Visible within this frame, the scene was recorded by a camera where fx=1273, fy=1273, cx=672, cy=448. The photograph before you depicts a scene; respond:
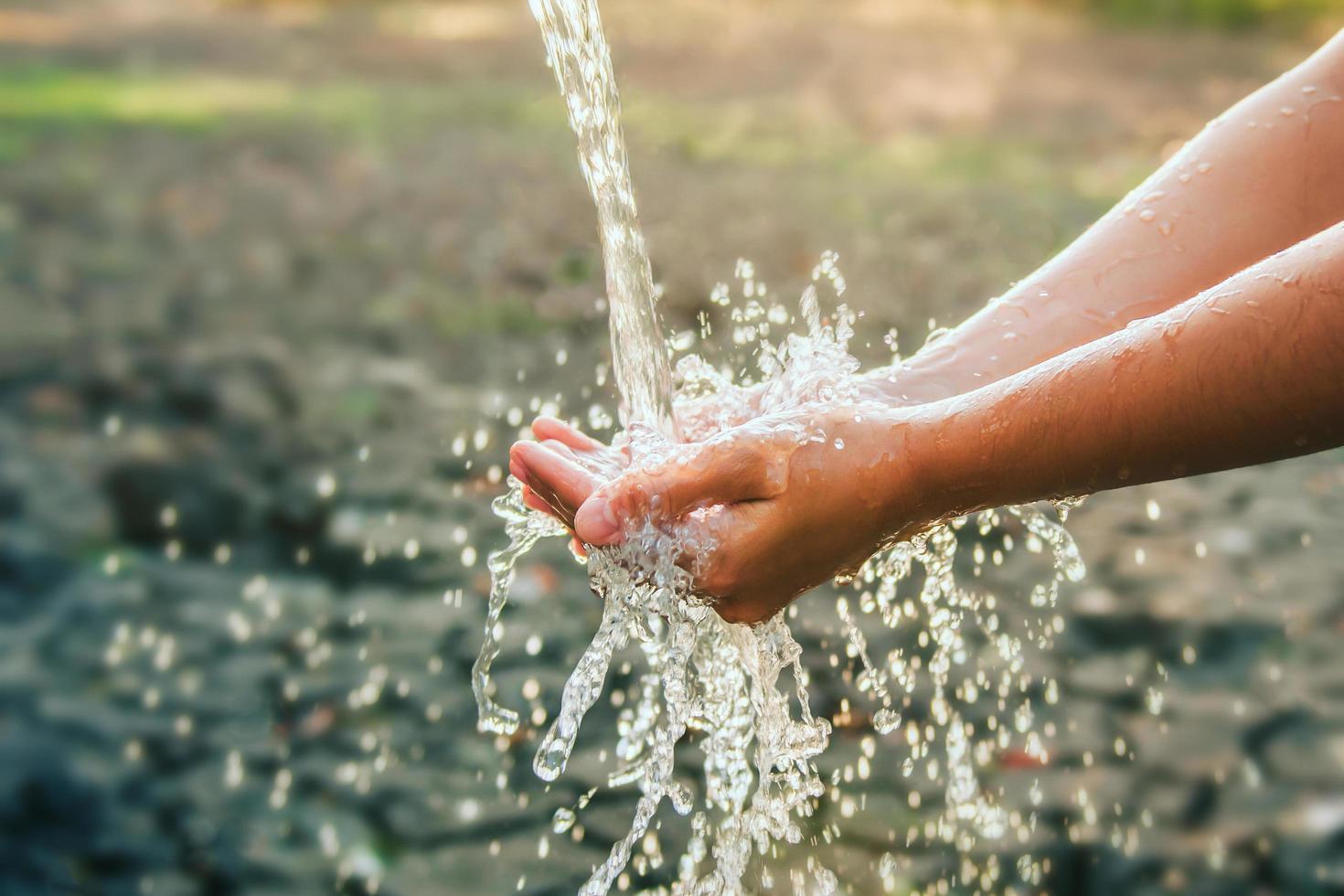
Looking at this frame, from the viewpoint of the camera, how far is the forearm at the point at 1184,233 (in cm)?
196

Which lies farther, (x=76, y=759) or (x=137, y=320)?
(x=137, y=320)

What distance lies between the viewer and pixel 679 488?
1.67 metres

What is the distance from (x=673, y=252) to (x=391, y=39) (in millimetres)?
7967

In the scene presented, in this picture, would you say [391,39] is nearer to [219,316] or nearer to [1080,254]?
[219,316]

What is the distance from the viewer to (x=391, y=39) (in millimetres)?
12664

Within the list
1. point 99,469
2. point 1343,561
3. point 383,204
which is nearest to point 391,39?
point 383,204

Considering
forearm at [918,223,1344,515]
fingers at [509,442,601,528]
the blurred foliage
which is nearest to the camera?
forearm at [918,223,1344,515]

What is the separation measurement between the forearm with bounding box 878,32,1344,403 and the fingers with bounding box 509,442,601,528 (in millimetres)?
559

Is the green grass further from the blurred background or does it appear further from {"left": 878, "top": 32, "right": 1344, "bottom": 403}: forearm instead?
{"left": 878, "top": 32, "right": 1344, "bottom": 403}: forearm

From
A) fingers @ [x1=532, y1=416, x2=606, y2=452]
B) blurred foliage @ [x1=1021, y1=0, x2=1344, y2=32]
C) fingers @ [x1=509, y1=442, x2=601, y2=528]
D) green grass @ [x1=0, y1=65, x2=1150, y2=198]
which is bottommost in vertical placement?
blurred foliage @ [x1=1021, y1=0, x2=1344, y2=32]

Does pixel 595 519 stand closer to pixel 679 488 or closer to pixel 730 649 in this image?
pixel 679 488

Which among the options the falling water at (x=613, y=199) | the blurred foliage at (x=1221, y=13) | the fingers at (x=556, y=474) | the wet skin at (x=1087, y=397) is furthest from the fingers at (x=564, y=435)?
the blurred foliage at (x=1221, y=13)

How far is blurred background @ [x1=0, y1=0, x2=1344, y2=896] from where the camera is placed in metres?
2.37

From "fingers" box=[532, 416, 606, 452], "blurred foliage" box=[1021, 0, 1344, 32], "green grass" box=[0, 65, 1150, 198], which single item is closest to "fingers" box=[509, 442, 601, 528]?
"fingers" box=[532, 416, 606, 452]
